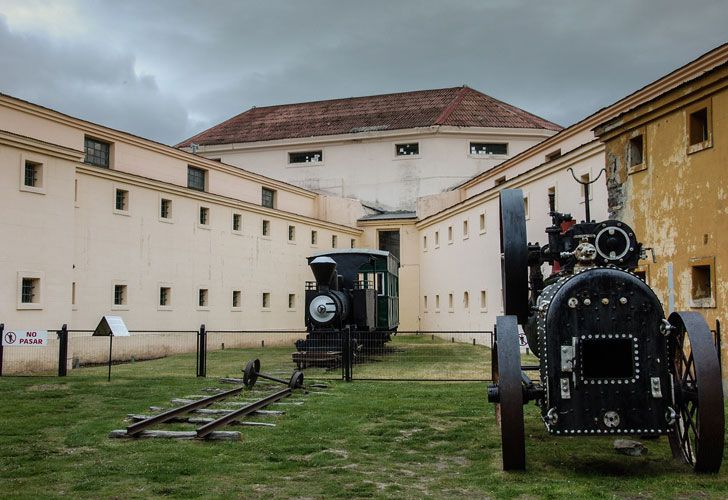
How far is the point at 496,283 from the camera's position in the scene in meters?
29.4

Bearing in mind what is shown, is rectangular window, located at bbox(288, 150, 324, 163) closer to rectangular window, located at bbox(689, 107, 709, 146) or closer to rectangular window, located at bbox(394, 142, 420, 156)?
rectangular window, located at bbox(394, 142, 420, 156)

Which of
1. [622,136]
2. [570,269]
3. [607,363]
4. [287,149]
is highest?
[287,149]

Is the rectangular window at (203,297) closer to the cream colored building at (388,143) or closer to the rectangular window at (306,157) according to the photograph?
the cream colored building at (388,143)

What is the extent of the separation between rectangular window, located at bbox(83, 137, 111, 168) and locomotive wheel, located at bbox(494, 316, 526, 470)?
22797mm

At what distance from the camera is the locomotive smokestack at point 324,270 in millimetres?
22391

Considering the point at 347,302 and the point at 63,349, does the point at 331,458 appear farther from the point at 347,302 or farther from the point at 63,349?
the point at 347,302

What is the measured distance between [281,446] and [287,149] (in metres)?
40.0

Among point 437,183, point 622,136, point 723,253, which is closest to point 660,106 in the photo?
point 622,136

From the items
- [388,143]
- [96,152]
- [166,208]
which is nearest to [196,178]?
[166,208]

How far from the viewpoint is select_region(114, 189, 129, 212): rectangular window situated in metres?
26.7

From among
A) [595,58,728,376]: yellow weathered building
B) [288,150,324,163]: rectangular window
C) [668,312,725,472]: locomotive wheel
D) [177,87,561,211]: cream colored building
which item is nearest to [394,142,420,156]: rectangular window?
[177,87,561,211]: cream colored building

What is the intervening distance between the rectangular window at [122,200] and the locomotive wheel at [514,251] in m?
21.3

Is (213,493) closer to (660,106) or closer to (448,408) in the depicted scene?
(448,408)

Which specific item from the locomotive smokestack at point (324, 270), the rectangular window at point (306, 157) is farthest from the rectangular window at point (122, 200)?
the rectangular window at point (306, 157)
